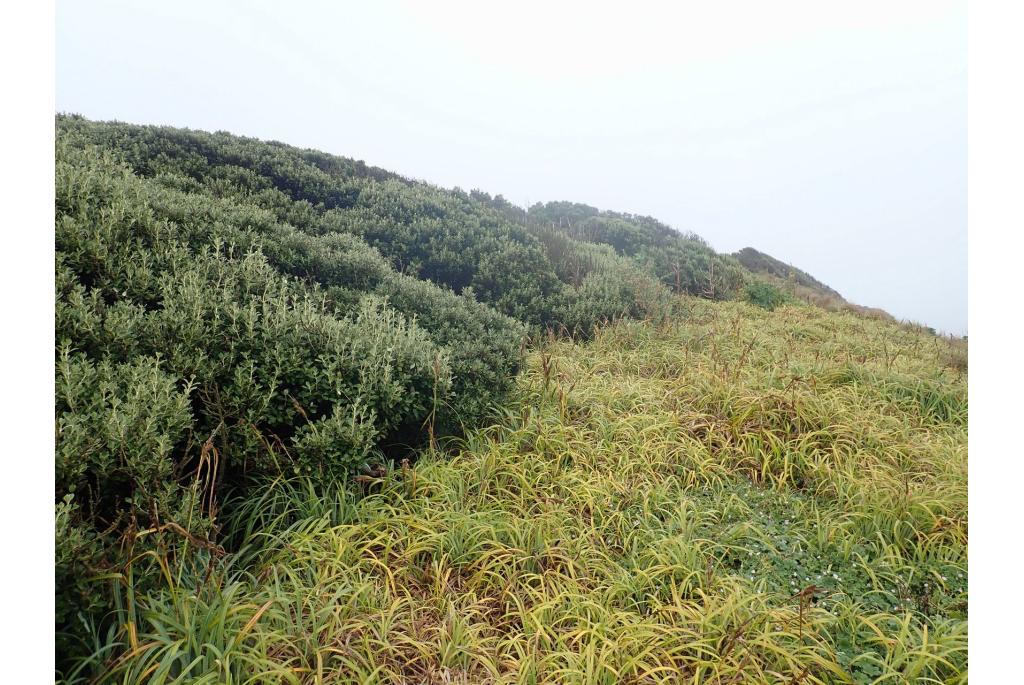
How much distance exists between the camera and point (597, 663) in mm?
2562

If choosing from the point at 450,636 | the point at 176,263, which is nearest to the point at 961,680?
the point at 450,636

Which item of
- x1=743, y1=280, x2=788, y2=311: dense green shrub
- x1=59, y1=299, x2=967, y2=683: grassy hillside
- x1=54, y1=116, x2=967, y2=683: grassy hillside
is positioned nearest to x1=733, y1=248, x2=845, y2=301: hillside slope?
x1=743, y1=280, x2=788, y2=311: dense green shrub

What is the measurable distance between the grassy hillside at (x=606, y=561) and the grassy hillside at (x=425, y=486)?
0.8 inches

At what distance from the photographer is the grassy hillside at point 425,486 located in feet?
8.38

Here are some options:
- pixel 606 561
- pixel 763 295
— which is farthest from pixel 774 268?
pixel 606 561

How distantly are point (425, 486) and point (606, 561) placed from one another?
4.25 feet

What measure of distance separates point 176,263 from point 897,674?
16.4 feet

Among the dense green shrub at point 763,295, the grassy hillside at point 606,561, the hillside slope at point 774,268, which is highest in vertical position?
the hillside slope at point 774,268

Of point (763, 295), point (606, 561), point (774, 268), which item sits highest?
point (774, 268)

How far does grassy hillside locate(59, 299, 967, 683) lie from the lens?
2535mm

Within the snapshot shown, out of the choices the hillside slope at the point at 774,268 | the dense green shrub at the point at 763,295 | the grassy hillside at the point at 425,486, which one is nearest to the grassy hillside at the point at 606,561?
the grassy hillside at the point at 425,486

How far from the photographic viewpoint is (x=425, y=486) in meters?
3.85

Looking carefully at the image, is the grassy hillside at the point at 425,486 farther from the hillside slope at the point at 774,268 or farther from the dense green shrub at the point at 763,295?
the hillside slope at the point at 774,268

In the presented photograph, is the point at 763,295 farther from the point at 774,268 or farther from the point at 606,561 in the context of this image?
the point at 606,561
